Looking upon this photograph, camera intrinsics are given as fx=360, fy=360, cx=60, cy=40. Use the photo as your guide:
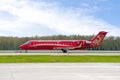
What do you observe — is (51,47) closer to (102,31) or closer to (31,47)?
(31,47)

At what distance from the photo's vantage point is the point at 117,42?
12531 cm

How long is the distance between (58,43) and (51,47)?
174 cm
